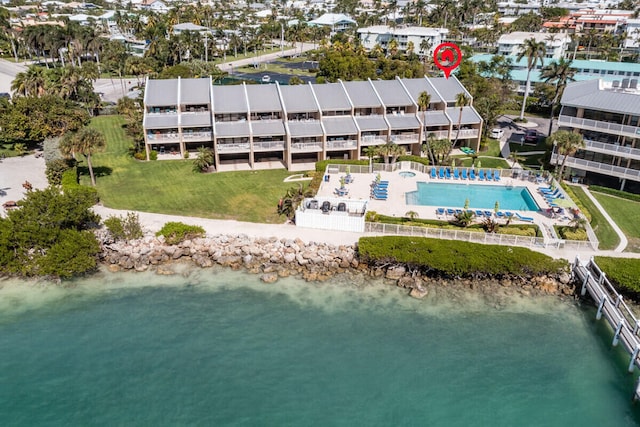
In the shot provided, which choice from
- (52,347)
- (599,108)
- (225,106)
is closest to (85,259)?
(52,347)

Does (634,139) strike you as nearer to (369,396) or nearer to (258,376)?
(369,396)

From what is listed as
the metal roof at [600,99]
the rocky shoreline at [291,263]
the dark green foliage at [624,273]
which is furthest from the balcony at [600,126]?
the rocky shoreline at [291,263]

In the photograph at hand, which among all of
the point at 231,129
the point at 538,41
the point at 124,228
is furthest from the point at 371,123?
the point at 538,41

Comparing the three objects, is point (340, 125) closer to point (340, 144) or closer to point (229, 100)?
point (340, 144)

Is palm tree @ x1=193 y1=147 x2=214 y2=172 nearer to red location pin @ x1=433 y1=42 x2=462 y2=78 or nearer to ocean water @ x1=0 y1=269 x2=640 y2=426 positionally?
ocean water @ x1=0 y1=269 x2=640 y2=426

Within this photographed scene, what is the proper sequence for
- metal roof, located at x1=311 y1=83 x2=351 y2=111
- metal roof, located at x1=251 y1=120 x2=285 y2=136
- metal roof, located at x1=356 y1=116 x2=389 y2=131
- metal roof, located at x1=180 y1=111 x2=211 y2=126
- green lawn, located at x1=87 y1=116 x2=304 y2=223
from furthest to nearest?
metal roof, located at x1=311 y1=83 x2=351 y2=111 < metal roof, located at x1=180 y1=111 x2=211 y2=126 < metal roof, located at x1=356 y1=116 x2=389 y2=131 < metal roof, located at x1=251 y1=120 x2=285 y2=136 < green lawn, located at x1=87 y1=116 x2=304 y2=223

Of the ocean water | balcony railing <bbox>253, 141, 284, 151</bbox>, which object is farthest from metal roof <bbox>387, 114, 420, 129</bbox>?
the ocean water

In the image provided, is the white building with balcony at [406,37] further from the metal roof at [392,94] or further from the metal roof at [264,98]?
the metal roof at [264,98]
